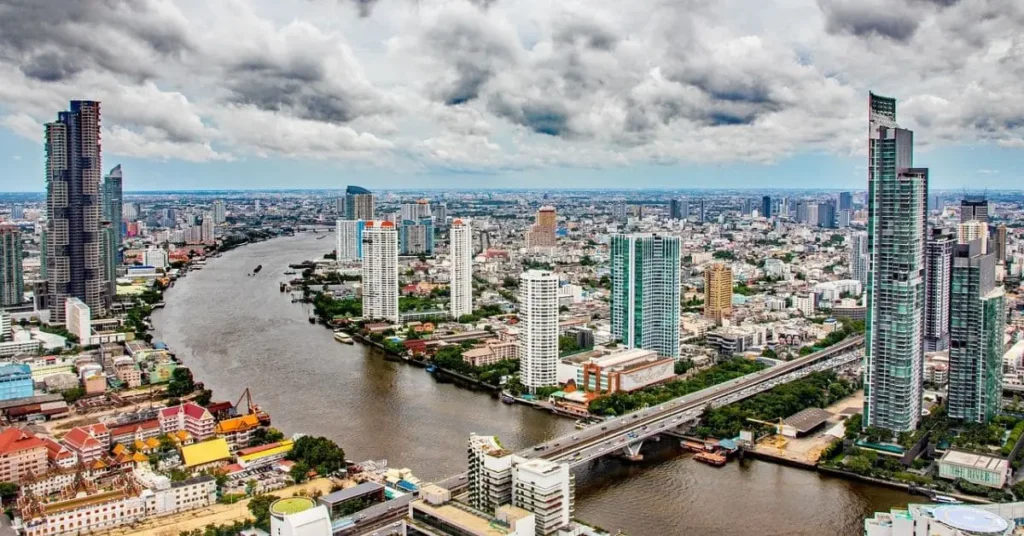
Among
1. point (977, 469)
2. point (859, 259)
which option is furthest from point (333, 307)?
point (977, 469)

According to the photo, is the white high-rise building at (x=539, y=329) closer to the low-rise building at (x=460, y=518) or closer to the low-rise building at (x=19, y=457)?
the low-rise building at (x=460, y=518)

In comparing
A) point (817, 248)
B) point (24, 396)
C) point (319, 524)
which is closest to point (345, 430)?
point (319, 524)

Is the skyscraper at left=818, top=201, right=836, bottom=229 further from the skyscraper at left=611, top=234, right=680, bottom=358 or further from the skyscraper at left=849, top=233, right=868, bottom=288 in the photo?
the skyscraper at left=611, top=234, right=680, bottom=358

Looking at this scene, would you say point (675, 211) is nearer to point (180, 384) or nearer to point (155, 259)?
point (155, 259)

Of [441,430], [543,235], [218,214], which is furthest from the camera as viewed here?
[218,214]

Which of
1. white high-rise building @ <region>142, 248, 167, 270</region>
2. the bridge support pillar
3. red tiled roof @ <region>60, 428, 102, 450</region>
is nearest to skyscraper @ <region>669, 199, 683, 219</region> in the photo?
white high-rise building @ <region>142, 248, 167, 270</region>

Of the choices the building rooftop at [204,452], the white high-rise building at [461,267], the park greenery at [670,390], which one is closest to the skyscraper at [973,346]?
the park greenery at [670,390]

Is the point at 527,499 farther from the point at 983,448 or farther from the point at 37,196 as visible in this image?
the point at 37,196
